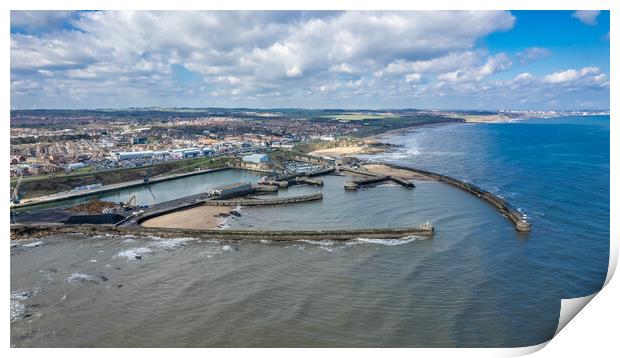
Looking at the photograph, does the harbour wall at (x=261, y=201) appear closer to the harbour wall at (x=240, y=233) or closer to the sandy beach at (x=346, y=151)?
the harbour wall at (x=240, y=233)

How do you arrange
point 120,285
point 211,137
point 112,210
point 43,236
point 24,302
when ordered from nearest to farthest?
point 24,302, point 120,285, point 43,236, point 112,210, point 211,137

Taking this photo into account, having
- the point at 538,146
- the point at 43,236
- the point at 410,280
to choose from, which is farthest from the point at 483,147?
the point at 43,236

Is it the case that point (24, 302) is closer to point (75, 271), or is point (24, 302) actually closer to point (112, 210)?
point (75, 271)

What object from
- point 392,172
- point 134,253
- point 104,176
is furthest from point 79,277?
point 392,172

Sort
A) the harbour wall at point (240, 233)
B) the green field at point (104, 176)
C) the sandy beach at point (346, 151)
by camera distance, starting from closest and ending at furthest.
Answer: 1. the harbour wall at point (240, 233)
2. the green field at point (104, 176)
3. the sandy beach at point (346, 151)

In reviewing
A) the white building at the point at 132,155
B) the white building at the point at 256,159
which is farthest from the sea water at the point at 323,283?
the white building at the point at 132,155

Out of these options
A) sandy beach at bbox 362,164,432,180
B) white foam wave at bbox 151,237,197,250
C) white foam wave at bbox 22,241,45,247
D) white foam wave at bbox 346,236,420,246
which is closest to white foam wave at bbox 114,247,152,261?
white foam wave at bbox 151,237,197,250
